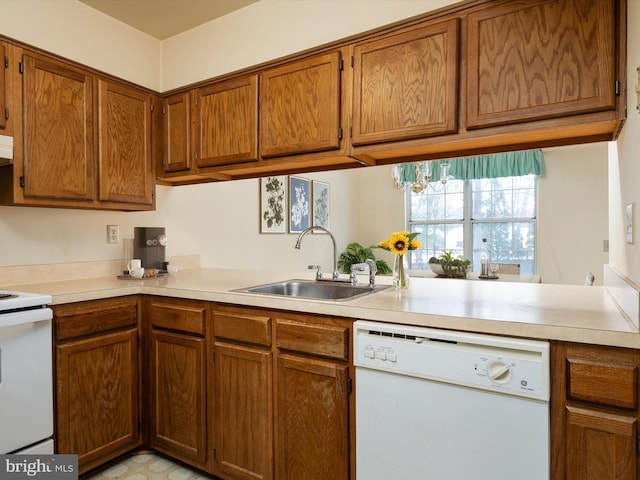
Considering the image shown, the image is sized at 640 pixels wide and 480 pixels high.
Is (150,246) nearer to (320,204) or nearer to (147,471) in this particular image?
(147,471)

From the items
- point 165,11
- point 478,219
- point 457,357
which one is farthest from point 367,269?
point 478,219

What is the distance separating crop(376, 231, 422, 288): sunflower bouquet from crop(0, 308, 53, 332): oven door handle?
1484mm

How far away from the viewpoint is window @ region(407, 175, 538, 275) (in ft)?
18.0

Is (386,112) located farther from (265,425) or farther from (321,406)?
(265,425)

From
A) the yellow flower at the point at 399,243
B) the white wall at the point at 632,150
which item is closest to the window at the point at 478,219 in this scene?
the yellow flower at the point at 399,243

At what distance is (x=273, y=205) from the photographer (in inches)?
161

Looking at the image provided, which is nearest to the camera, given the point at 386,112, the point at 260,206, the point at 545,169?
the point at 386,112

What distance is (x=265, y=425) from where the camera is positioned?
1653 millimetres

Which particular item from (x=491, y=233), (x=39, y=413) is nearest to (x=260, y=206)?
(x=39, y=413)

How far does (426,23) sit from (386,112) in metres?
0.39

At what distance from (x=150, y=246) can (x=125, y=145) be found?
2.13 ft

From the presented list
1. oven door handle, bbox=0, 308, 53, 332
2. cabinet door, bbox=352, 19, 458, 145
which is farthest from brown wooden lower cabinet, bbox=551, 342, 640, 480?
oven door handle, bbox=0, 308, 53, 332

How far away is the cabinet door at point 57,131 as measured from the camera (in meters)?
1.93

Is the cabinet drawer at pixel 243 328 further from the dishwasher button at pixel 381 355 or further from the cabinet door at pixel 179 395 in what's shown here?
the dishwasher button at pixel 381 355
